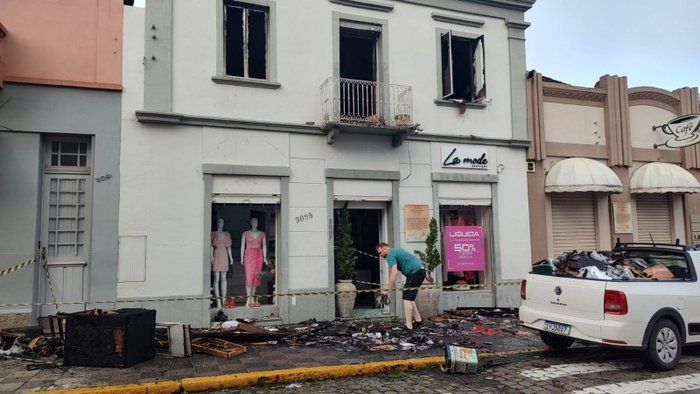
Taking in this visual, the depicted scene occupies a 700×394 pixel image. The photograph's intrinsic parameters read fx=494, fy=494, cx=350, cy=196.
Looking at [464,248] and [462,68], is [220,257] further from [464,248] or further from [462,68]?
[462,68]

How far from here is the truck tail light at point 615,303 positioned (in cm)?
634

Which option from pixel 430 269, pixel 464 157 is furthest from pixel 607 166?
pixel 430 269

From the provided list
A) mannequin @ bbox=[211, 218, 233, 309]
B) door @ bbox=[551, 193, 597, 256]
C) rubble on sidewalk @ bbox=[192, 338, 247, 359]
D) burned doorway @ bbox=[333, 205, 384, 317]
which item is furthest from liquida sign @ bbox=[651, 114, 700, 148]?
rubble on sidewalk @ bbox=[192, 338, 247, 359]

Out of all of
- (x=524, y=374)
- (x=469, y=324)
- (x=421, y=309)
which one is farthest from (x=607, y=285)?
(x=421, y=309)

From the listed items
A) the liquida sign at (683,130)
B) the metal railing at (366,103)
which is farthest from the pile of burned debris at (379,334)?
the liquida sign at (683,130)

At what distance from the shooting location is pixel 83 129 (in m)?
9.09

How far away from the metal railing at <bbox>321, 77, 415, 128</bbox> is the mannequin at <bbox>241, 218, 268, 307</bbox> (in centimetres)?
278

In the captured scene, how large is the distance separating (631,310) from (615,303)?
212mm

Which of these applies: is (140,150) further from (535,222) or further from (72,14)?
(535,222)

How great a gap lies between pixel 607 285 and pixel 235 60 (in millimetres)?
8100

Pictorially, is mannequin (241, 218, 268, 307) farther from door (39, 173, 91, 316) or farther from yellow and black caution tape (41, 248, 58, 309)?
yellow and black caution tape (41, 248, 58, 309)

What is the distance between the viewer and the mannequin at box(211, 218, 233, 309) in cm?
998

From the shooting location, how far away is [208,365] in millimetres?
6844

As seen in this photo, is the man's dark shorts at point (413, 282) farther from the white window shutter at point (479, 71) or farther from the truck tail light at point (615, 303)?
the white window shutter at point (479, 71)
